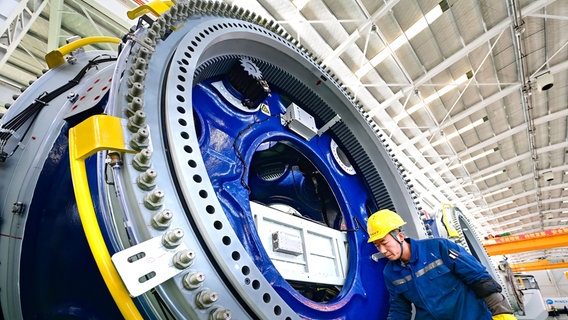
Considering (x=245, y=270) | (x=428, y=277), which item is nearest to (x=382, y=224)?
(x=428, y=277)

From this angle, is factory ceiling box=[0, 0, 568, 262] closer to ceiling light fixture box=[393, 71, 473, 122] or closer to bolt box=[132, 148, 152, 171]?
ceiling light fixture box=[393, 71, 473, 122]

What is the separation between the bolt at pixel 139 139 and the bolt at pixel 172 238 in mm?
234

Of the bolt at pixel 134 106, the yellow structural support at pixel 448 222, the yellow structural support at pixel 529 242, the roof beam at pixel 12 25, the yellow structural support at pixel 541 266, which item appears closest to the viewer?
the bolt at pixel 134 106

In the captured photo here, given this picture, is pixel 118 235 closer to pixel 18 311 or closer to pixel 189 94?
pixel 189 94

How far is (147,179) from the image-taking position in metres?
0.70

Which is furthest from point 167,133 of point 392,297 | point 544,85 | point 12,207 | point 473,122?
point 473,122

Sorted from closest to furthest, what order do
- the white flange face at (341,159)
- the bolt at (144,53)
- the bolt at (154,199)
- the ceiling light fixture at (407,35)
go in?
the bolt at (154,199), the bolt at (144,53), the white flange face at (341,159), the ceiling light fixture at (407,35)

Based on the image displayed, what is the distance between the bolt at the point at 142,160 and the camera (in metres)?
0.71

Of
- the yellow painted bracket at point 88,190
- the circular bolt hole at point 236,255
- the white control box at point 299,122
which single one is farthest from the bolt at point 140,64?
the white control box at point 299,122

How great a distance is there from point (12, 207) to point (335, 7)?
6695 mm

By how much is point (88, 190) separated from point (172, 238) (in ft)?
0.75

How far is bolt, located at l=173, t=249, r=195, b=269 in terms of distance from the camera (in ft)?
2.10

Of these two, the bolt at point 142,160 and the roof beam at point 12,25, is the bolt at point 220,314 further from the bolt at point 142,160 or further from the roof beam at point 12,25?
the roof beam at point 12,25

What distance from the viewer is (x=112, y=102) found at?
2.66ft
